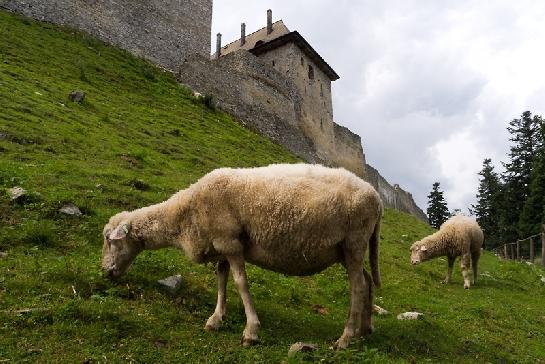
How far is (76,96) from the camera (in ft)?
72.3

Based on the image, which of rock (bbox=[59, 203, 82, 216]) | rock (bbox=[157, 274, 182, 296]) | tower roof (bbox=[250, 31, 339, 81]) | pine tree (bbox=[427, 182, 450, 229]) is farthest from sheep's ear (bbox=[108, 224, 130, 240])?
pine tree (bbox=[427, 182, 450, 229])

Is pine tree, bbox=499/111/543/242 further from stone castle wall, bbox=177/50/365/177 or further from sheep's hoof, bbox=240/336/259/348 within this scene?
sheep's hoof, bbox=240/336/259/348

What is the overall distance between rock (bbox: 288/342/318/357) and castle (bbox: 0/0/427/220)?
99.2 ft

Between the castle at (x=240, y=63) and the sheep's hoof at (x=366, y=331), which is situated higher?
the castle at (x=240, y=63)

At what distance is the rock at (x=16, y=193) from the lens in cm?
932

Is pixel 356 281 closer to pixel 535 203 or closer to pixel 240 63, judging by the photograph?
pixel 240 63

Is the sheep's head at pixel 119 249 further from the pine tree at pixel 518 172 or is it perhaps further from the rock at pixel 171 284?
the pine tree at pixel 518 172

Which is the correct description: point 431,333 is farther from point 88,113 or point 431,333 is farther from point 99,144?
point 88,113

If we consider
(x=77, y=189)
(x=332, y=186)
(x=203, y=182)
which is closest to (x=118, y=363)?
(x=203, y=182)

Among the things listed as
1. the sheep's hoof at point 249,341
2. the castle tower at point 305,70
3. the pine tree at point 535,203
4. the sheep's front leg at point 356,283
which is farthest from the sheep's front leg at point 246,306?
the pine tree at point 535,203

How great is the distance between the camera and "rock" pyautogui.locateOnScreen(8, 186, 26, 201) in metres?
9.32

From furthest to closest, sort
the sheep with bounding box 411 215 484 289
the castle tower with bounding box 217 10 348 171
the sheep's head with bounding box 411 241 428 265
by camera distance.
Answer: the castle tower with bounding box 217 10 348 171, the sheep's head with bounding box 411 241 428 265, the sheep with bounding box 411 215 484 289

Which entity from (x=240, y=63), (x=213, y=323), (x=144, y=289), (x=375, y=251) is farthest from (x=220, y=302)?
(x=240, y=63)

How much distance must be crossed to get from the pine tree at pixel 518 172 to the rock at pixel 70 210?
157ft
